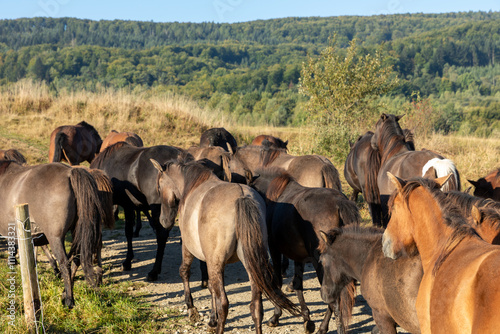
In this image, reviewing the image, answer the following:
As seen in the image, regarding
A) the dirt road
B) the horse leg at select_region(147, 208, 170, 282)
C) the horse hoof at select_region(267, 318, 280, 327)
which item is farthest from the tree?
the horse hoof at select_region(267, 318, 280, 327)

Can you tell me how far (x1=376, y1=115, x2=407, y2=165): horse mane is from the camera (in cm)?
780

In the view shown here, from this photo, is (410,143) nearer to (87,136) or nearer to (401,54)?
(87,136)

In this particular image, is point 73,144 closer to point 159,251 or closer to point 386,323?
point 159,251

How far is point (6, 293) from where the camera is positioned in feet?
18.4

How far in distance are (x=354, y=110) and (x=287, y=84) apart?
64.7 meters

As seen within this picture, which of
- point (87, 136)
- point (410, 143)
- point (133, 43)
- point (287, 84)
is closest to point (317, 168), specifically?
point (410, 143)

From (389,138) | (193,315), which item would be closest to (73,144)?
(193,315)

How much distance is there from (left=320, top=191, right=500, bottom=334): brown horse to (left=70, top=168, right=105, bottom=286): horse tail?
2.83 m

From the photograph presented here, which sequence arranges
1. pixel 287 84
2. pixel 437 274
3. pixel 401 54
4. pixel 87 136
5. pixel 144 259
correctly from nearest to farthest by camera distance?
1. pixel 437 274
2. pixel 144 259
3. pixel 87 136
4. pixel 287 84
5. pixel 401 54

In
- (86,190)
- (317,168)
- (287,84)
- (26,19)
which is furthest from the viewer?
(26,19)

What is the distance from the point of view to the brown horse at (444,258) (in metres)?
2.29

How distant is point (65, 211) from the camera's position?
5297 millimetres

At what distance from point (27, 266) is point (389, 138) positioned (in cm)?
608

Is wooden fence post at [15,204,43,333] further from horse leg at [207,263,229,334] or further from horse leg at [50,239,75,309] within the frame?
horse leg at [207,263,229,334]
